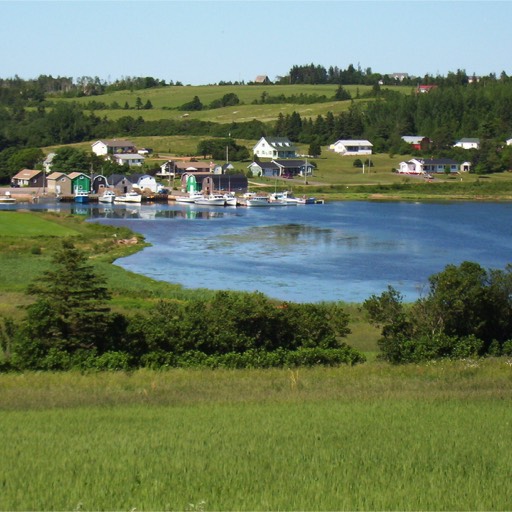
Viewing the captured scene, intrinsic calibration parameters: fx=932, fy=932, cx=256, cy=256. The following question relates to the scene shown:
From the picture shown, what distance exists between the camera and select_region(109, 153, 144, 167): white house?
206 feet

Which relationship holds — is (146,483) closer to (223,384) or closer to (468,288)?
(223,384)

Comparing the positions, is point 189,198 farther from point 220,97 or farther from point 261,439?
point 220,97

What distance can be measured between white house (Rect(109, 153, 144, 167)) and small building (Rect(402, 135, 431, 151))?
66.3ft

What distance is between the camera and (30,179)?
5691 cm

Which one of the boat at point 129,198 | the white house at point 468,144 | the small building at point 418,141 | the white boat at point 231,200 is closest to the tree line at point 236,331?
the white boat at point 231,200

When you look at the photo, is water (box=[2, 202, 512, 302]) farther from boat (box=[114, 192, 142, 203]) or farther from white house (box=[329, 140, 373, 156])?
white house (box=[329, 140, 373, 156])

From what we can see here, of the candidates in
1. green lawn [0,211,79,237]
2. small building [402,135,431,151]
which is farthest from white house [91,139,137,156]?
green lawn [0,211,79,237]

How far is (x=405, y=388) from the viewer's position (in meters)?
10.7

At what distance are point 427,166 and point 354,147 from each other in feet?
27.0

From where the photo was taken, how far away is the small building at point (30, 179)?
186 ft

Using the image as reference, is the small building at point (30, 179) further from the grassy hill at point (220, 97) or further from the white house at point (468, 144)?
the white house at point (468, 144)

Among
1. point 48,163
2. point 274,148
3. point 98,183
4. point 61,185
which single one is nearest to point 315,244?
point 61,185

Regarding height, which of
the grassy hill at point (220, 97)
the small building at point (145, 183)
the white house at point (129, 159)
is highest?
the grassy hill at point (220, 97)

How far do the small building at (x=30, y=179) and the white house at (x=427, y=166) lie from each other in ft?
77.1
